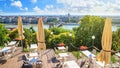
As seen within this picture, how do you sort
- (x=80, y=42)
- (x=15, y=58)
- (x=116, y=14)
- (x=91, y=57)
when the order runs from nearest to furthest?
1. (x=91, y=57)
2. (x=15, y=58)
3. (x=80, y=42)
4. (x=116, y=14)

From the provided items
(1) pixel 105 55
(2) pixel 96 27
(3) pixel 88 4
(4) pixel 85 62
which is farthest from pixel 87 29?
(3) pixel 88 4

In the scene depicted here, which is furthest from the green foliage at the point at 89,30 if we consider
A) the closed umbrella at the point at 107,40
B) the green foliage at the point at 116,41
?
the closed umbrella at the point at 107,40

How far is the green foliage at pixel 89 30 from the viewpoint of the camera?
19.6 metres

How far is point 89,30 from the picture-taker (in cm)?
2106

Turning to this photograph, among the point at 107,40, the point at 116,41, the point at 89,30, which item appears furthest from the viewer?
the point at 89,30

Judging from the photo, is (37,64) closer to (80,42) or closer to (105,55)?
(105,55)

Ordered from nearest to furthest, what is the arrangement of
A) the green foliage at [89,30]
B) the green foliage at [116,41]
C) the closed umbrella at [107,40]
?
the closed umbrella at [107,40], the green foliage at [116,41], the green foliage at [89,30]

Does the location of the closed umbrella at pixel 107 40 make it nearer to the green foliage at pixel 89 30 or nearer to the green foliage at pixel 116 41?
the green foliage at pixel 116 41

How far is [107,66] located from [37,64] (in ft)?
13.6

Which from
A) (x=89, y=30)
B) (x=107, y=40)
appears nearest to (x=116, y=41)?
(x=89, y=30)

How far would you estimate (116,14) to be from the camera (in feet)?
447

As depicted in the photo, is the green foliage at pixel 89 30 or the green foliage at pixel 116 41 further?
the green foliage at pixel 89 30

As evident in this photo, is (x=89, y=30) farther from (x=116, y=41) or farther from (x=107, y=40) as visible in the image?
(x=107, y=40)

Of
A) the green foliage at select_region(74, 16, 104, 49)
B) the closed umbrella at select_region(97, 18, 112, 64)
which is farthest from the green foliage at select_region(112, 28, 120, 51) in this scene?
the closed umbrella at select_region(97, 18, 112, 64)
